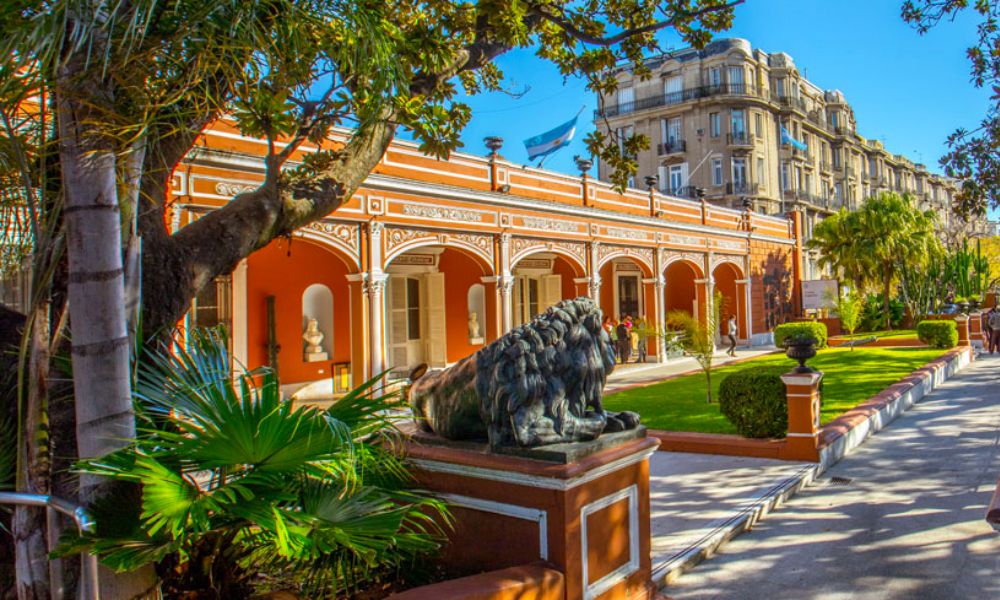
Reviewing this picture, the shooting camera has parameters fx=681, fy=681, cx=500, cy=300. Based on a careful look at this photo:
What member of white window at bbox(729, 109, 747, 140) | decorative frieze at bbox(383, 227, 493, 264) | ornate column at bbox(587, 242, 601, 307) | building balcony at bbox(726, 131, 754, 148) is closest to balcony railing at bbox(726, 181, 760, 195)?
building balcony at bbox(726, 131, 754, 148)

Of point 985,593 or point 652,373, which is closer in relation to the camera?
point 985,593

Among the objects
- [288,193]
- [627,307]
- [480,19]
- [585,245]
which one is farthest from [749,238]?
[288,193]

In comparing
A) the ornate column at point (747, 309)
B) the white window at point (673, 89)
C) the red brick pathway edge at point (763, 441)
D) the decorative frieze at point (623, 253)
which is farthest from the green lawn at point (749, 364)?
the white window at point (673, 89)

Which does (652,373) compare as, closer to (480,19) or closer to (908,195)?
(480,19)

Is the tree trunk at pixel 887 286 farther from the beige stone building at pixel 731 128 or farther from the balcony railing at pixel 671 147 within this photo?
the balcony railing at pixel 671 147

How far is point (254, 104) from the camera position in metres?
3.31

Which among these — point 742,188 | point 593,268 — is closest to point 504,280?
point 593,268

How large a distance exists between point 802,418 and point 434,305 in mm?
11129

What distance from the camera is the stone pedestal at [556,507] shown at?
3.36 metres

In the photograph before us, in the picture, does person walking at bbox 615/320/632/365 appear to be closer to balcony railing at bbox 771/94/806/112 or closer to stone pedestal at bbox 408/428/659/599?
stone pedestal at bbox 408/428/659/599

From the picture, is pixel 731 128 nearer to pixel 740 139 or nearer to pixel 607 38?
pixel 740 139

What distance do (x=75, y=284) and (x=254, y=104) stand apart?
4.30 ft

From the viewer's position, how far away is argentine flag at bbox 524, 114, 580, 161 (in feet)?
60.6

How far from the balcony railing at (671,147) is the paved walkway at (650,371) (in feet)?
59.9
